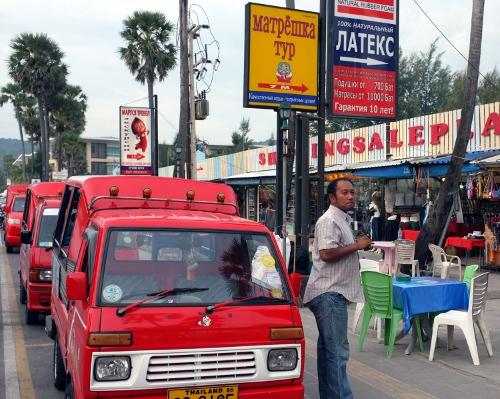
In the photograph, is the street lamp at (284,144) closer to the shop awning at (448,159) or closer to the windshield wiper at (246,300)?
the shop awning at (448,159)

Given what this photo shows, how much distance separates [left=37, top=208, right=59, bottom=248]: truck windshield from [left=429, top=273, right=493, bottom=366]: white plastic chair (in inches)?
211

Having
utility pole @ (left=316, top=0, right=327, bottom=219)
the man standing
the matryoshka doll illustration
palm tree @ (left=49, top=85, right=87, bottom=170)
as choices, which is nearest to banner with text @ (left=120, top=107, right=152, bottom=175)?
the matryoshka doll illustration

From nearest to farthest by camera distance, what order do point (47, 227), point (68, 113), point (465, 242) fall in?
point (47, 227) → point (465, 242) → point (68, 113)

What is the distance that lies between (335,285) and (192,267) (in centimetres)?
118

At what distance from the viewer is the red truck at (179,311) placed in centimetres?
375

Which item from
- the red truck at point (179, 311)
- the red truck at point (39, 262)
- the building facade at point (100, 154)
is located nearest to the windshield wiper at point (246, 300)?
the red truck at point (179, 311)

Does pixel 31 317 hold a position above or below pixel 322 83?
below

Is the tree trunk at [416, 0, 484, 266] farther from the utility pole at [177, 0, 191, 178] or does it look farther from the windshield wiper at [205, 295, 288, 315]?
the windshield wiper at [205, 295, 288, 315]

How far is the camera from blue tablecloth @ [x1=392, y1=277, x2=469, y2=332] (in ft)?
23.0

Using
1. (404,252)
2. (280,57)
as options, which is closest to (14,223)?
(280,57)

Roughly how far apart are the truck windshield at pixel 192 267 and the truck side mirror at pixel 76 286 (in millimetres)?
136

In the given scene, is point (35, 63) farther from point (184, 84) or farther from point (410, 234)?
point (410, 234)

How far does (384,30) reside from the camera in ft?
38.0

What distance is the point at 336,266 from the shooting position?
191 inches
